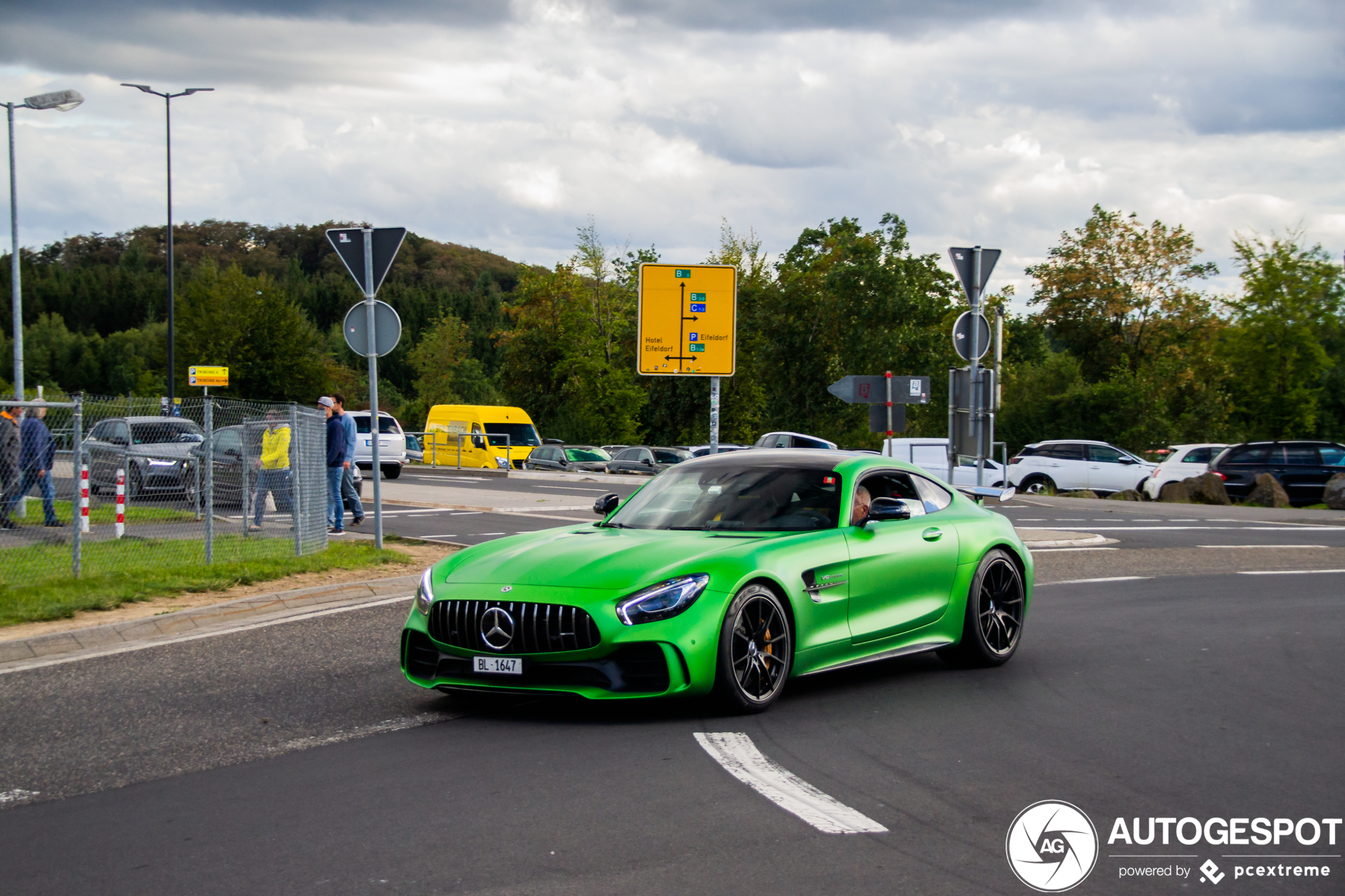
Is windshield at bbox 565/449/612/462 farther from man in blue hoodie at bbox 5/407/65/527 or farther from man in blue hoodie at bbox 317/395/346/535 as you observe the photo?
man in blue hoodie at bbox 5/407/65/527

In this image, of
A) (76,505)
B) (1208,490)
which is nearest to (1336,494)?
(1208,490)

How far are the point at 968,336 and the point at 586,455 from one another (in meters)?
31.5

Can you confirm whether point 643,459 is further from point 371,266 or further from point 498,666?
point 498,666

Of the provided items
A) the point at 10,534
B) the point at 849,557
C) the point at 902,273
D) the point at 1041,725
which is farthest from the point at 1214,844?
the point at 902,273

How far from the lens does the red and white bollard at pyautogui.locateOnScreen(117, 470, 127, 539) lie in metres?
12.0

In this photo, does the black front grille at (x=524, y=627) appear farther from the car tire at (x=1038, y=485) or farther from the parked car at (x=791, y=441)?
the parked car at (x=791, y=441)

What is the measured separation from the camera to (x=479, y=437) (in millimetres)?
47406

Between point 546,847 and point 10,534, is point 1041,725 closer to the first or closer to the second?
point 546,847

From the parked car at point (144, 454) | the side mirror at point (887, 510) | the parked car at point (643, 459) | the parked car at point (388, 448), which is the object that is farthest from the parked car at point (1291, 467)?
the side mirror at point (887, 510)

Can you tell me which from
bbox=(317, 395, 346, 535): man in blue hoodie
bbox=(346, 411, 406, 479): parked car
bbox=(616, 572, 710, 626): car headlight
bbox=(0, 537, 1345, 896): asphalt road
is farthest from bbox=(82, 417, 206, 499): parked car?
bbox=(346, 411, 406, 479): parked car

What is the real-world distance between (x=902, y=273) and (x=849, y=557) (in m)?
47.7

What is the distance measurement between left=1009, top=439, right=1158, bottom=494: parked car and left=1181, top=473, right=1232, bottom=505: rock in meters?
2.06

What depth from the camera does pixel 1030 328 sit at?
57.4 metres

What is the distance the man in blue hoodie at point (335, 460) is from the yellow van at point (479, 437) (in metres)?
29.2
